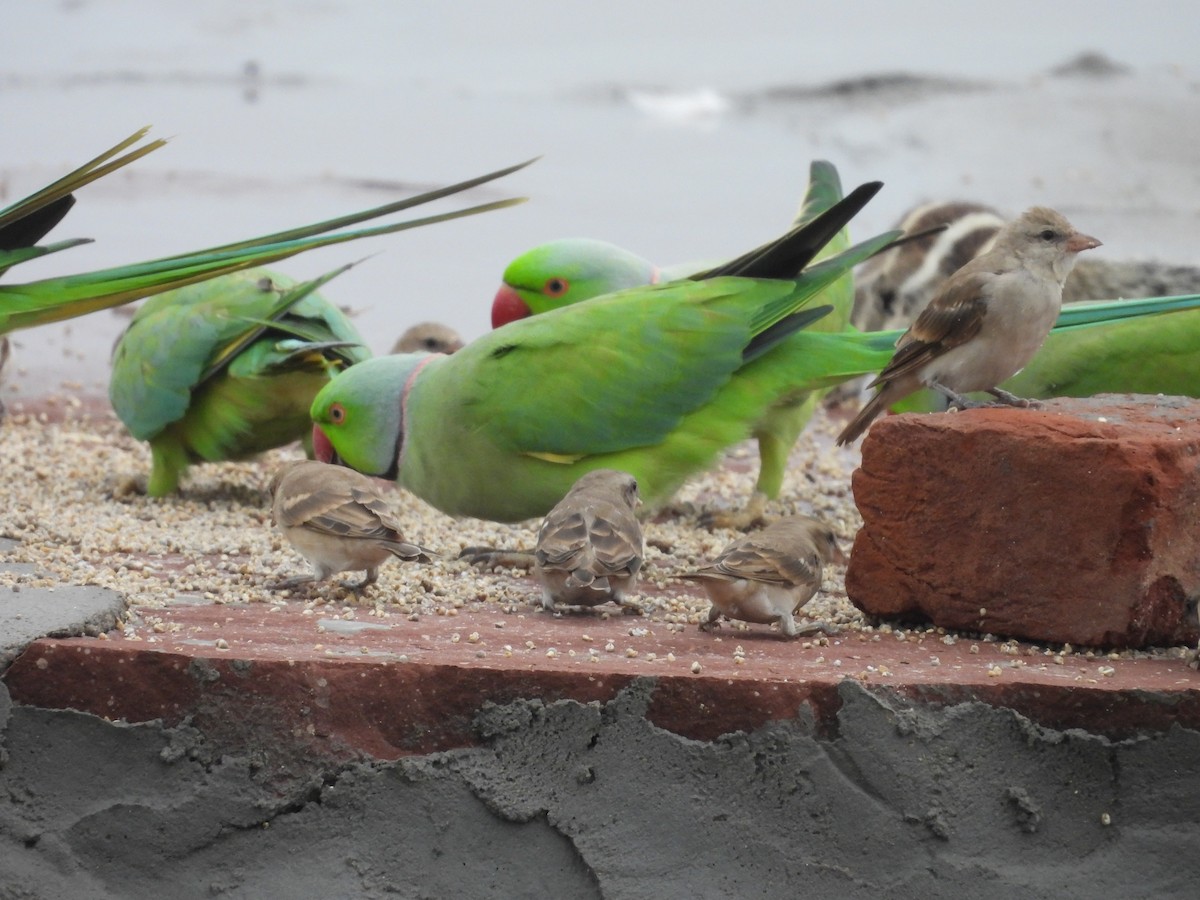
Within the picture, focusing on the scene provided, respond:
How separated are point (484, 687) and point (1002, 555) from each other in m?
1.13

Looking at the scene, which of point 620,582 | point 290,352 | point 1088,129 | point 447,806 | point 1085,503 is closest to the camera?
point 447,806

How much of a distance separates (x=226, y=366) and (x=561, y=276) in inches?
47.4

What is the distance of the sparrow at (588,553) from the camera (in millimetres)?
3178

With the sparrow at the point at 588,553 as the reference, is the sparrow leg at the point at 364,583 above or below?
below

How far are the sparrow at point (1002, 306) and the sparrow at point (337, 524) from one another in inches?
52.1

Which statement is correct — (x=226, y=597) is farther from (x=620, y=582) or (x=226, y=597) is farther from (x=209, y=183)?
(x=209, y=183)

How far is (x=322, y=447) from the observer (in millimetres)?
4602

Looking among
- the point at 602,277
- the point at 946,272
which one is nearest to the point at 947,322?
the point at 602,277

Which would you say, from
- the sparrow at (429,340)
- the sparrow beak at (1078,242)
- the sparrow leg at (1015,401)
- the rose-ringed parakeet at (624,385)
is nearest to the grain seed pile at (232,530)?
the rose-ringed parakeet at (624,385)

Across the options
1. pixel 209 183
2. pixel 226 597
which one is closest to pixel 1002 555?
pixel 226 597

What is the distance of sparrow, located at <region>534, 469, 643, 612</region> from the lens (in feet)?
10.4

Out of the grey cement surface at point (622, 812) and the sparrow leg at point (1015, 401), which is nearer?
the grey cement surface at point (622, 812)

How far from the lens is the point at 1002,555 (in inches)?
116

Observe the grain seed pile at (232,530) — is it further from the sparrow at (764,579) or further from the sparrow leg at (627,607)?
the sparrow at (764,579)
